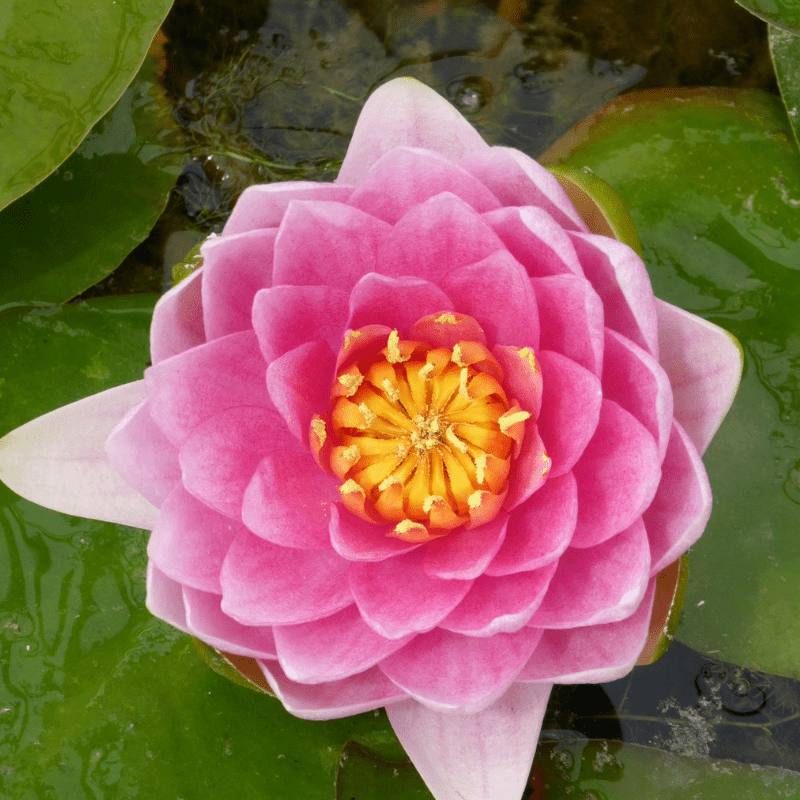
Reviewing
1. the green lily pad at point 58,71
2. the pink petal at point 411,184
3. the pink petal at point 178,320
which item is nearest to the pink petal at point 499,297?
the pink petal at point 411,184

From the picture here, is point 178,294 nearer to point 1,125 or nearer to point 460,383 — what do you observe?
point 460,383

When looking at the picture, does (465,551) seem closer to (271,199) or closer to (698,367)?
(698,367)

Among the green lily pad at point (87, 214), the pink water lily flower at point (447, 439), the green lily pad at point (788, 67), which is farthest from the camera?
the green lily pad at point (87, 214)

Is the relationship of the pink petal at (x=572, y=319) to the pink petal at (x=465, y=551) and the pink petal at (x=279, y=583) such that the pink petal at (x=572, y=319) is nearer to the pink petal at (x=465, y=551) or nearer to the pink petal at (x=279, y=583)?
the pink petal at (x=465, y=551)

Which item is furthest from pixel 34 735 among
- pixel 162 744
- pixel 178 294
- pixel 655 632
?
pixel 655 632

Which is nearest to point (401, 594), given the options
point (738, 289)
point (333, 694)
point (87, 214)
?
point (333, 694)

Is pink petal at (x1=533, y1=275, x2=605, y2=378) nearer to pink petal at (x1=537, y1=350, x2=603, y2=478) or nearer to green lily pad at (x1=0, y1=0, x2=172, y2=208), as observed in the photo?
pink petal at (x1=537, y1=350, x2=603, y2=478)
